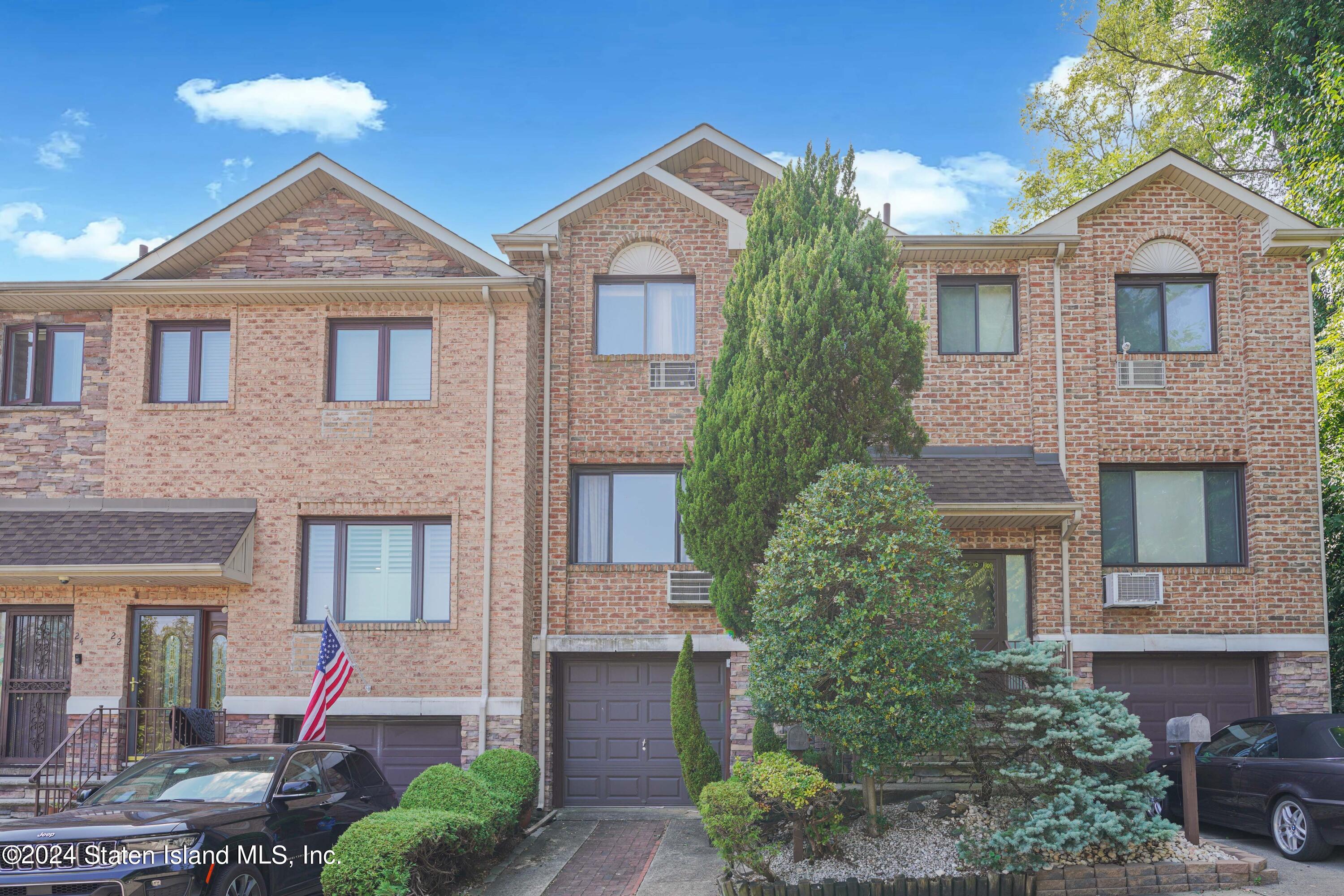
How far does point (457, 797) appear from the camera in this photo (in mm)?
10758

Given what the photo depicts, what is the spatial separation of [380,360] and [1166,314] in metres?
10.9

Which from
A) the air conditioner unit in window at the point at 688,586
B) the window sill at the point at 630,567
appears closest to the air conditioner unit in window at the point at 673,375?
the window sill at the point at 630,567

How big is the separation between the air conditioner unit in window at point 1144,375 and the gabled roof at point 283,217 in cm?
834

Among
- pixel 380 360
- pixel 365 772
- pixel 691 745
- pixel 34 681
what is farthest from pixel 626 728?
pixel 34 681

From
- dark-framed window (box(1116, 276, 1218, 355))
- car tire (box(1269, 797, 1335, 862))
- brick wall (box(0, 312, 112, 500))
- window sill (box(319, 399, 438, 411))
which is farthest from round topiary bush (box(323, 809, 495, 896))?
dark-framed window (box(1116, 276, 1218, 355))

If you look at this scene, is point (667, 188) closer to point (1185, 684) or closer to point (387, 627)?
point (387, 627)

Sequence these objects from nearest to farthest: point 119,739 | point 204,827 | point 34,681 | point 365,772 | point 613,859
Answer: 1. point 204,827
2. point 365,772
3. point 613,859
4. point 119,739
5. point 34,681

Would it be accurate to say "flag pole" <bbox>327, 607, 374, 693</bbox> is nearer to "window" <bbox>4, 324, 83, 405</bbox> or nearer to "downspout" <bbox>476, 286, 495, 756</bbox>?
"downspout" <bbox>476, 286, 495, 756</bbox>

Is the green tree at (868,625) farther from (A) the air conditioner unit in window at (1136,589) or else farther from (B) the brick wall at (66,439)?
(B) the brick wall at (66,439)

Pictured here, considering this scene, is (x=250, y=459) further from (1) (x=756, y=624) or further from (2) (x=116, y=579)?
(1) (x=756, y=624)

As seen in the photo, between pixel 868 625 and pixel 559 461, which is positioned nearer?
pixel 868 625

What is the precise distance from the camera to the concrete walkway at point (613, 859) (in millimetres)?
10500

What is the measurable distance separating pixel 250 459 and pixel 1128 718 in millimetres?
10991

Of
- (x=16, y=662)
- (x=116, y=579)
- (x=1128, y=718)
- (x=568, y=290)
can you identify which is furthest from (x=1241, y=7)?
(x=16, y=662)
